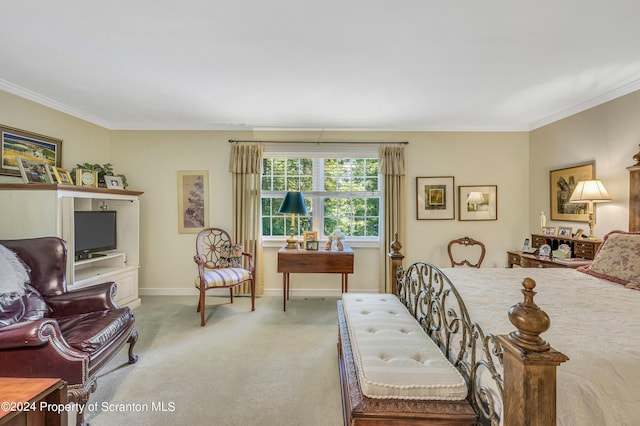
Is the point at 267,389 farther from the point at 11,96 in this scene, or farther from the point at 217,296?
the point at 11,96

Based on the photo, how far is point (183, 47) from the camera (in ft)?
6.67

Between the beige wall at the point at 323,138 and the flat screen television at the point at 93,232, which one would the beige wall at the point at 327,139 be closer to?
the beige wall at the point at 323,138

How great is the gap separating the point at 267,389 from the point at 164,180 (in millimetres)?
3156

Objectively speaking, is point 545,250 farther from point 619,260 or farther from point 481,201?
point 619,260

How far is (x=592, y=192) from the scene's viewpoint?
108 inches

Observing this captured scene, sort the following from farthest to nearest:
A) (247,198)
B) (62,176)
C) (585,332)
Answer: (247,198) < (62,176) < (585,332)

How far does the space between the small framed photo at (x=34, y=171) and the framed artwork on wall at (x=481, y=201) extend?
4912 mm

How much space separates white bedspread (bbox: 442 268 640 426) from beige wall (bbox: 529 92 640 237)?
1155mm

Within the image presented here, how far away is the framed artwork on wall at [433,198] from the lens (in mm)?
3910

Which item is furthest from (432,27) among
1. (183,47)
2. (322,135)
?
(322,135)

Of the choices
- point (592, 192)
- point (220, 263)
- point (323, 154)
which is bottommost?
point (220, 263)

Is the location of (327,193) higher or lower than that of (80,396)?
higher

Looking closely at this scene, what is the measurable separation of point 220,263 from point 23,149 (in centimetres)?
229

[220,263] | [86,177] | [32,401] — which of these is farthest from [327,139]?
[32,401]
